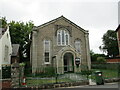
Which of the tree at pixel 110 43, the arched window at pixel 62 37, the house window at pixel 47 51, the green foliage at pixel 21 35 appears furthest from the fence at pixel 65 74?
the tree at pixel 110 43

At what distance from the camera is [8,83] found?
38.8 ft

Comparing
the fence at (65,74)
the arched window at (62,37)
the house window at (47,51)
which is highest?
the arched window at (62,37)

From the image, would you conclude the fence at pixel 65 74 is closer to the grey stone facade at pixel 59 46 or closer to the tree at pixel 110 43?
the grey stone facade at pixel 59 46

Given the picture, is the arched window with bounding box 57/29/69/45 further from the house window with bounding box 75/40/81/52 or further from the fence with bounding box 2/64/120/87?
the fence with bounding box 2/64/120/87

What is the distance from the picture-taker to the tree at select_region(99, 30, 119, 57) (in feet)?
180

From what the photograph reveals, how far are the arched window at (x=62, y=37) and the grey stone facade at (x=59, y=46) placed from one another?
0.56 metres

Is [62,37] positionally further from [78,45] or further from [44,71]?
[44,71]

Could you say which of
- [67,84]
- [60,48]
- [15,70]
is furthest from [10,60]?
[67,84]

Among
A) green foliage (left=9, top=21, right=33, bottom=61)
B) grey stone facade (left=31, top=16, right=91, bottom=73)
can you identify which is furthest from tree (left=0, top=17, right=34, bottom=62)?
grey stone facade (left=31, top=16, right=91, bottom=73)

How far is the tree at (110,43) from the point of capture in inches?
2165

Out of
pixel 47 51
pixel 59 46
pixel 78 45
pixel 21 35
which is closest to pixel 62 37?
pixel 59 46

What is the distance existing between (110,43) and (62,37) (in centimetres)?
3895

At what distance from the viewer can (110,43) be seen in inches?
2295

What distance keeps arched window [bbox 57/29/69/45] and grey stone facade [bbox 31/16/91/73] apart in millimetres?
555
